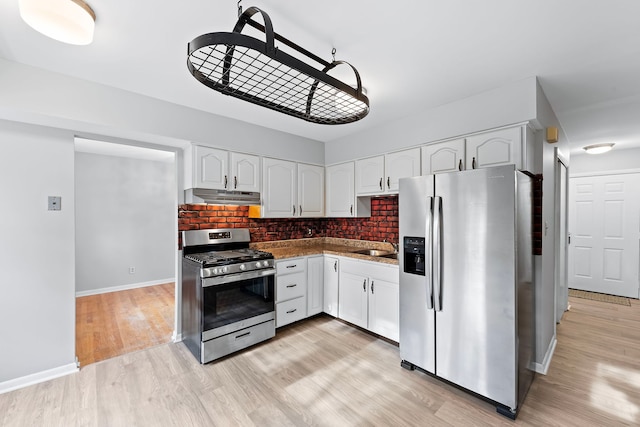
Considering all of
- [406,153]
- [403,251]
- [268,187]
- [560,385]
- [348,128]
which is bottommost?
[560,385]

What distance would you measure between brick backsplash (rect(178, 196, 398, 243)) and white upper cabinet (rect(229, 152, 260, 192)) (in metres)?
0.41

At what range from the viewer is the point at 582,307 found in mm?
4117

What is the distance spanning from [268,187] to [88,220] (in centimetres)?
335

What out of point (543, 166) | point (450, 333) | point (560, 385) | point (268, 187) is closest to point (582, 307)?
point (560, 385)

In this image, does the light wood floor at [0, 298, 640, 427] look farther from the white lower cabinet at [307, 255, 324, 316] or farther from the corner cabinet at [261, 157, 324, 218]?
the corner cabinet at [261, 157, 324, 218]

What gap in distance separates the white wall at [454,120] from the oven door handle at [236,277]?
186cm

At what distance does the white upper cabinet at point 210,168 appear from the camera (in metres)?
2.89

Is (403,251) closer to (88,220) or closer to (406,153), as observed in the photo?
(406,153)

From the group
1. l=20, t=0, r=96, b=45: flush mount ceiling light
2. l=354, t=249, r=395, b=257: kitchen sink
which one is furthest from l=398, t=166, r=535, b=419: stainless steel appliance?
l=20, t=0, r=96, b=45: flush mount ceiling light

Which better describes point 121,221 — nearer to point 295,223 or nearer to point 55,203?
point 55,203

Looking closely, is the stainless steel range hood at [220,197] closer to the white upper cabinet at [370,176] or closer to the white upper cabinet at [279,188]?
the white upper cabinet at [279,188]

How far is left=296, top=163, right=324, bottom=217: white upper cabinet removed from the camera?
3.83 m

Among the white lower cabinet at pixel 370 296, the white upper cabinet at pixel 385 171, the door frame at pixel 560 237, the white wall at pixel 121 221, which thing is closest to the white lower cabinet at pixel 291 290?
the white lower cabinet at pixel 370 296

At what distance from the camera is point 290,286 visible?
3312 millimetres
